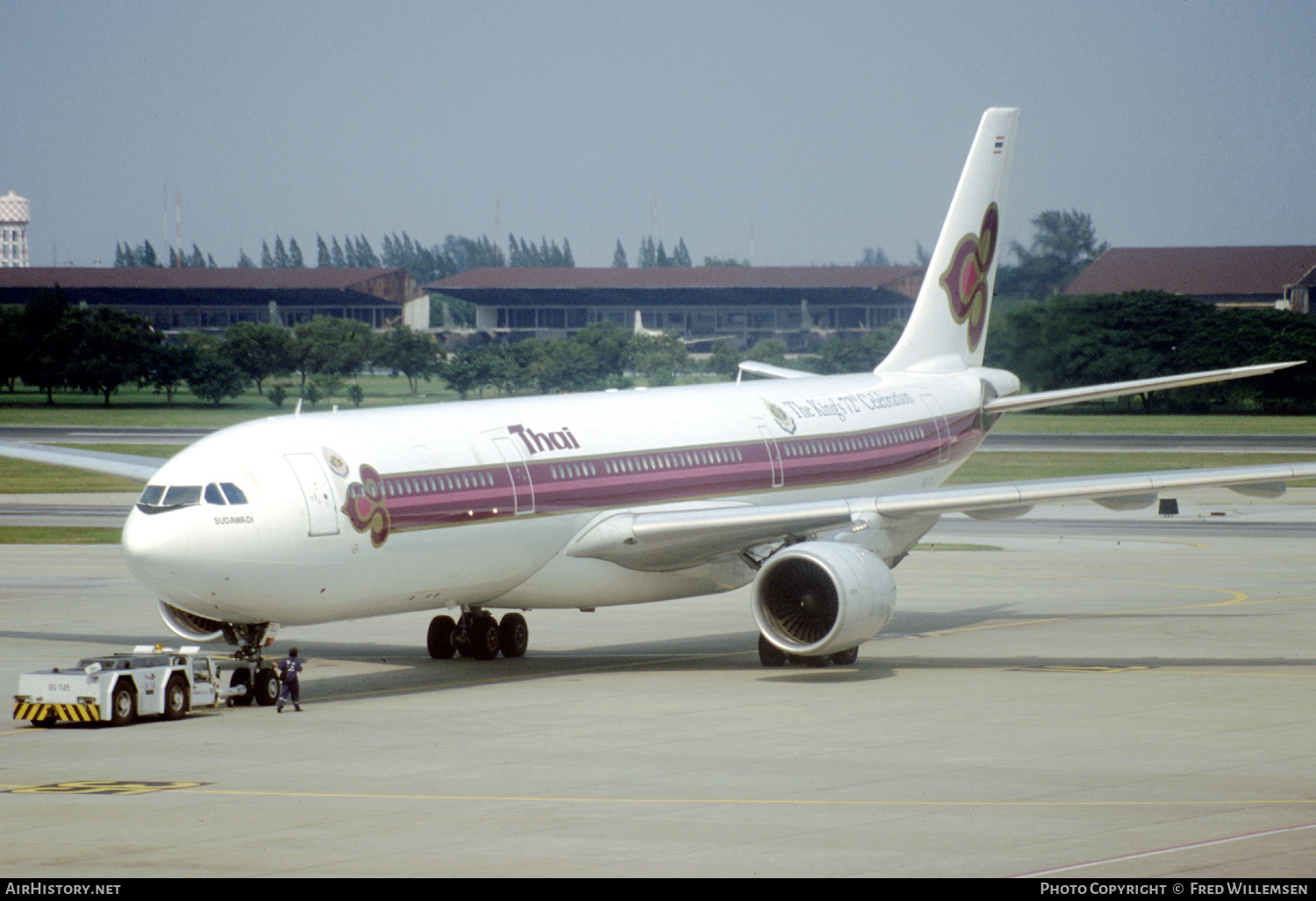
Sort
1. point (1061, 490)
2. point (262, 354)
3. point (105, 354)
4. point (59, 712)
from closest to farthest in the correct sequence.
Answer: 1. point (59, 712)
2. point (1061, 490)
3. point (262, 354)
4. point (105, 354)

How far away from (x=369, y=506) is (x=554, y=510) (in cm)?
385

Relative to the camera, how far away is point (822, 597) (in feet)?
99.3

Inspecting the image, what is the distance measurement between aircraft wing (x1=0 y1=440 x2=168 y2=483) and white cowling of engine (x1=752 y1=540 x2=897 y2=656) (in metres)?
13.3

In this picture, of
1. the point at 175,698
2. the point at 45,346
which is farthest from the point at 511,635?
the point at 45,346

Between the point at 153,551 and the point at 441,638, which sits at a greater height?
the point at 153,551

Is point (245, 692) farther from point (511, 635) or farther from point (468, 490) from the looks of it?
point (511, 635)

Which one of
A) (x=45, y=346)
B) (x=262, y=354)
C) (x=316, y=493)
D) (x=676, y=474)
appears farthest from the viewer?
(x=45, y=346)

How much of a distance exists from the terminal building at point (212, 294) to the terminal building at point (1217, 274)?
76952 millimetres

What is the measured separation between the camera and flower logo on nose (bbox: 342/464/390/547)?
90.1ft

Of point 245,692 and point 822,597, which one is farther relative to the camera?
point 822,597

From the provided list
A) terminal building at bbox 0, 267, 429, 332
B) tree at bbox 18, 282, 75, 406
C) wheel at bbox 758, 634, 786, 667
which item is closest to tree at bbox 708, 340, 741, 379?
terminal building at bbox 0, 267, 429, 332

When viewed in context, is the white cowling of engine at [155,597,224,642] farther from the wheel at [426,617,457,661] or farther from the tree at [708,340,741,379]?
the tree at [708,340,741,379]

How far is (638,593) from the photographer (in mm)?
32219
